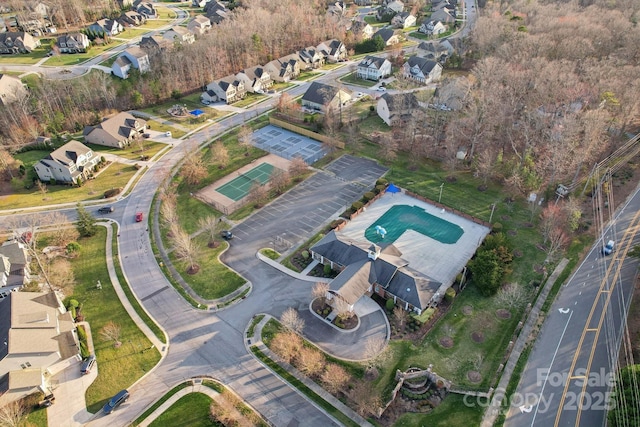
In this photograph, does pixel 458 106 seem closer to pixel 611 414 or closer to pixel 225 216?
pixel 225 216

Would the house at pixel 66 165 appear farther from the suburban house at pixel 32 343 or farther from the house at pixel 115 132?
the suburban house at pixel 32 343

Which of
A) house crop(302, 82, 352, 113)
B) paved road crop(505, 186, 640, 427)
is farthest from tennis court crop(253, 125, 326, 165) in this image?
paved road crop(505, 186, 640, 427)

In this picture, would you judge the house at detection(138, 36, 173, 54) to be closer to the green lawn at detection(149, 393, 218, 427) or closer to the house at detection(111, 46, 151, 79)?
the house at detection(111, 46, 151, 79)

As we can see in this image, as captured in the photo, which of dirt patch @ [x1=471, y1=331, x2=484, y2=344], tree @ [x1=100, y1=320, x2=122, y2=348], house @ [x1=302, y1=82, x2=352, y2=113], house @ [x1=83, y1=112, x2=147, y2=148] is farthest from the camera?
house @ [x1=302, y1=82, x2=352, y2=113]

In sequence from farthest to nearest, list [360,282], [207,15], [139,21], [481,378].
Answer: [207,15]
[139,21]
[360,282]
[481,378]

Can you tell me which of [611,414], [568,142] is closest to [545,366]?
[611,414]

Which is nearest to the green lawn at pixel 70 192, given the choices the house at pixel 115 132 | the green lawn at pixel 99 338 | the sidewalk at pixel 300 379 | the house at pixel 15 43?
the house at pixel 115 132
